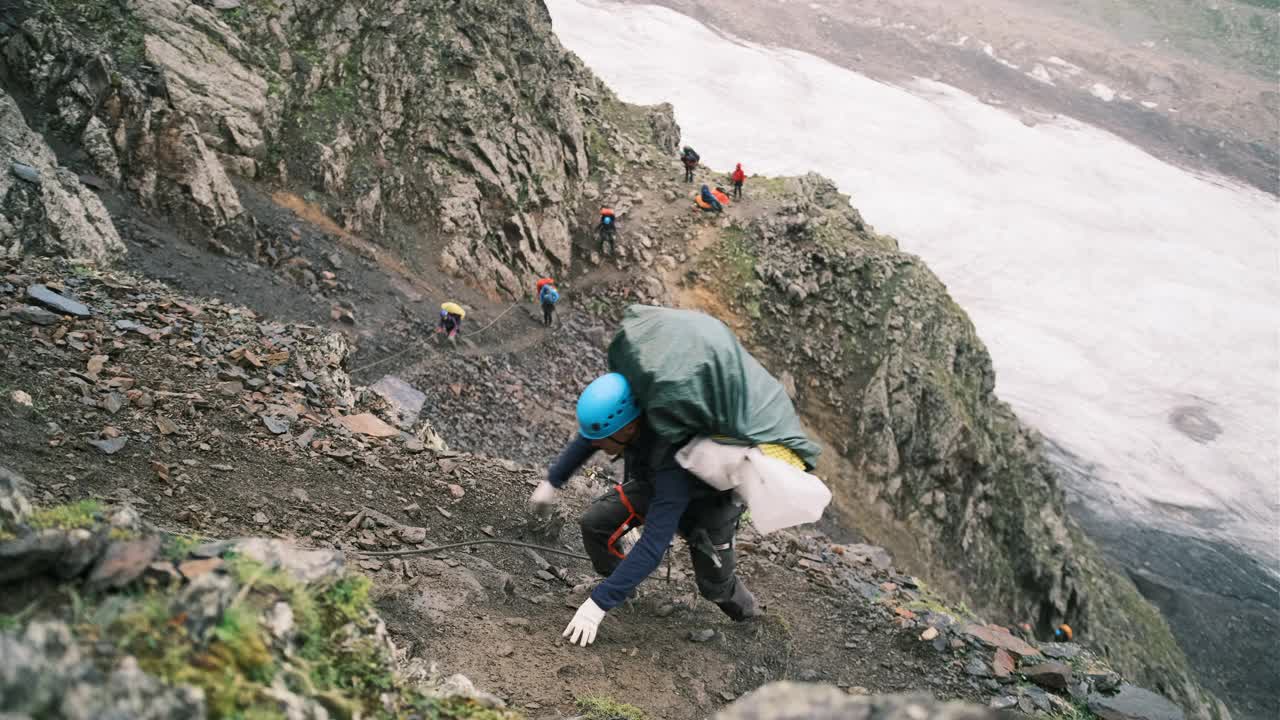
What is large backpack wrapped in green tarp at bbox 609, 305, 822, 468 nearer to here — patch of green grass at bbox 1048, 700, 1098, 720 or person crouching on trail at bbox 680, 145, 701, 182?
patch of green grass at bbox 1048, 700, 1098, 720

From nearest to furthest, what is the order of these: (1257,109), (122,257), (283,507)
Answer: (283,507) < (122,257) < (1257,109)

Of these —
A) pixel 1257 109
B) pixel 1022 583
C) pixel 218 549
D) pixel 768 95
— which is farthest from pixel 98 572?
pixel 1257 109

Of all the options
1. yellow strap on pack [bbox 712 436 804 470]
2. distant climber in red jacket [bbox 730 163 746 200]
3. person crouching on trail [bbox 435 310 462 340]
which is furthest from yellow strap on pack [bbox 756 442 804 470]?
distant climber in red jacket [bbox 730 163 746 200]

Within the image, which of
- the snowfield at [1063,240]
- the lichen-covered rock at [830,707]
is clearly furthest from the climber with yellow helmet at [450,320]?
the snowfield at [1063,240]

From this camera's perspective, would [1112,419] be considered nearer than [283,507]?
No

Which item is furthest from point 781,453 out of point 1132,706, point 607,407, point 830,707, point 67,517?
point 1132,706

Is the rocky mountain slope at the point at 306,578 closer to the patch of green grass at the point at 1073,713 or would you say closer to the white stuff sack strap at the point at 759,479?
the patch of green grass at the point at 1073,713

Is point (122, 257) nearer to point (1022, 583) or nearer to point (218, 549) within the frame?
point (218, 549)

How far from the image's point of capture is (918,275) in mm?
28422

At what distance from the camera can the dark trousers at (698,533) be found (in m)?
5.72

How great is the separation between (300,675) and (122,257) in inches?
506

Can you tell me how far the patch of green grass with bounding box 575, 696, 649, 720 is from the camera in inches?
178

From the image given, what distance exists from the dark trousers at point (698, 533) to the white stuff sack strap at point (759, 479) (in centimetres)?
62

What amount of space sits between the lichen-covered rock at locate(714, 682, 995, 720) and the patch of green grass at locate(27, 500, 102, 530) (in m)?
2.80
